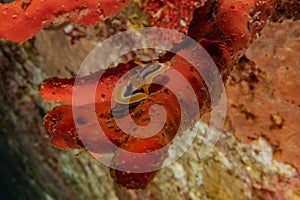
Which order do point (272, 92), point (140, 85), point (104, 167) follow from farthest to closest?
point (104, 167), point (272, 92), point (140, 85)

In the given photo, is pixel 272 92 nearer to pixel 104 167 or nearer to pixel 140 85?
pixel 140 85

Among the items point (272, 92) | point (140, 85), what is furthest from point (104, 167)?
point (140, 85)

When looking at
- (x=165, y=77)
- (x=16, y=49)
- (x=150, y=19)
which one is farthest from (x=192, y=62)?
(x=16, y=49)

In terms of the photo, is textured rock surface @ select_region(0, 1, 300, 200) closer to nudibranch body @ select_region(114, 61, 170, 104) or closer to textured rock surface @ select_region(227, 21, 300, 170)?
textured rock surface @ select_region(227, 21, 300, 170)

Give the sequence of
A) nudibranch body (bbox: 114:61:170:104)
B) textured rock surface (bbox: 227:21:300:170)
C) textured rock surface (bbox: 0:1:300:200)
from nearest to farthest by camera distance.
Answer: nudibranch body (bbox: 114:61:170:104) < textured rock surface (bbox: 227:21:300:170) < textured rock surface (bbox: 0:1:300:200)

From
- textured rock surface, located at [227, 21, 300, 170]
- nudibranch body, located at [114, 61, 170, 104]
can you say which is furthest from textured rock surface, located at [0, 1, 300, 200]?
nudibranch body, located at [114, 61, 170, 104]

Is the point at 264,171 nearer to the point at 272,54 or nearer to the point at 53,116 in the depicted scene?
the point at 272,54

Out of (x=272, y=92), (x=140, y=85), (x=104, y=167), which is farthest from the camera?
(x=104, y=167)

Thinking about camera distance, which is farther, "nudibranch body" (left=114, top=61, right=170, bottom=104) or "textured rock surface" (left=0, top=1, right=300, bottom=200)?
"textured rock surface" (left=0, top=1, right=300, bottom=200)

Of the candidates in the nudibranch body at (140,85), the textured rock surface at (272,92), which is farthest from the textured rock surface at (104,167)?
the nudibranch body at (140,85)

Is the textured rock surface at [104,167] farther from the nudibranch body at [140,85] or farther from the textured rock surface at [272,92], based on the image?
the nudibranch body at [140,85]
